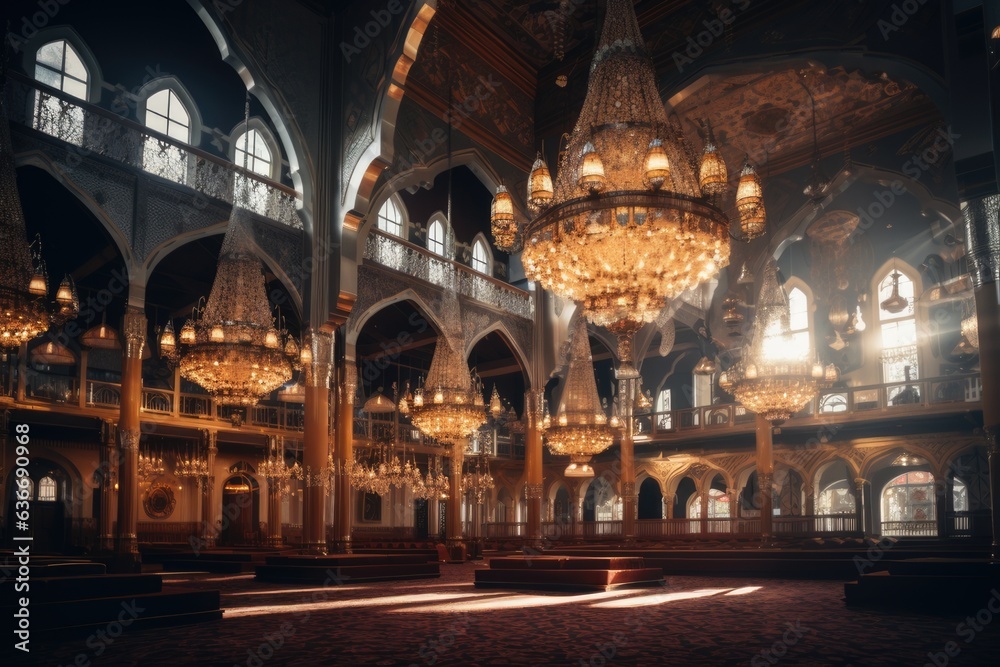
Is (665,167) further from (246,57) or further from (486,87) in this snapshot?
(486,87)

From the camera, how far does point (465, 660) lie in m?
4.66

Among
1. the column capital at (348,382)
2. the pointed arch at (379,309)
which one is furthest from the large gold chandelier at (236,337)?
the pointed arch at (379,309)

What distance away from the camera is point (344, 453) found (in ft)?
44.8

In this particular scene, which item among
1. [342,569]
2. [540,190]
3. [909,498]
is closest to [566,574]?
[342,569]

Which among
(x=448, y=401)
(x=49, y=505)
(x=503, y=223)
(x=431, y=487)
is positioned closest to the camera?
(x=503, y=223)

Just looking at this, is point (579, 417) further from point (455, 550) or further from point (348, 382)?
point (455, 550)

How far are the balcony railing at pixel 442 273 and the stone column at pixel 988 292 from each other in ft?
23.5

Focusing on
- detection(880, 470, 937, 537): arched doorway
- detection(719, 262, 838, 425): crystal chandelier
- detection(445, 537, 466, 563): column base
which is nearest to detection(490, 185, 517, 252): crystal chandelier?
detection(719, 262, 838, 425): crystal chandelier

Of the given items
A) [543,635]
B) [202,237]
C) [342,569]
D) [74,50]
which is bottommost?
[342,569]

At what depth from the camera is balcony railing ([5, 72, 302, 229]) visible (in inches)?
410

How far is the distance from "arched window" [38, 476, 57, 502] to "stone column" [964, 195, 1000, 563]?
16.9 m

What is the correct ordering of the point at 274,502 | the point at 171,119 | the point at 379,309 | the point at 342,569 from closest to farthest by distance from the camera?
the point at 342,569, the point at 171,119, the point at 379,309, the point at 274,502

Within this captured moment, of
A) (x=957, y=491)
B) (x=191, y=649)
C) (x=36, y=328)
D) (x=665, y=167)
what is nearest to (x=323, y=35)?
(x=36, y=328)

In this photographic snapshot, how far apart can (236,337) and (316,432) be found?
113 inches
